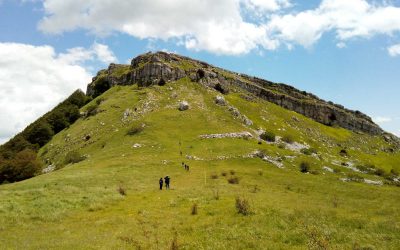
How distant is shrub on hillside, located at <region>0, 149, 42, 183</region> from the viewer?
7375 centimetres

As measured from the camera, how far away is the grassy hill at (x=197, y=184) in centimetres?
2439

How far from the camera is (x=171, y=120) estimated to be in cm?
9788

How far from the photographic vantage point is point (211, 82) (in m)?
129

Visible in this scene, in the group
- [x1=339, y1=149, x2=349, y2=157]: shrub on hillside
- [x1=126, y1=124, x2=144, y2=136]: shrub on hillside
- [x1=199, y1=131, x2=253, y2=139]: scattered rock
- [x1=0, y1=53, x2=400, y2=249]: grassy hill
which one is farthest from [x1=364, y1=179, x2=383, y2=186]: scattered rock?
[x1=126, y1=124, x2=144, y2=136]: shrub on hillside

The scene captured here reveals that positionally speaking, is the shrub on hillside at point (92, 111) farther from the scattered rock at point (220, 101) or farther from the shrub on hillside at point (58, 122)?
the scattered rock at point (220, 101)

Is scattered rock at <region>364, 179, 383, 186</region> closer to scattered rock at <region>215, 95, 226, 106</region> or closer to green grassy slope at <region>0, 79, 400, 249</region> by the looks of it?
green grassy slope at <region>0, 79, 400, 249</region>

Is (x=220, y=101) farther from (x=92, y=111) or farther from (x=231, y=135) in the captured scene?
(x=92, y=111)

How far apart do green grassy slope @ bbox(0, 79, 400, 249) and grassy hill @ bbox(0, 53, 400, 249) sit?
0.17 meters

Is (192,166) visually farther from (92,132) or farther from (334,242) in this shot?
(334,242)

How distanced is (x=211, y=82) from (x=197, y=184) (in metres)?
78.8

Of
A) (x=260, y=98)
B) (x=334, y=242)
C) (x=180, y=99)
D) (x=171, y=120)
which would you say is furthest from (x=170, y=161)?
(x=260, y=98)

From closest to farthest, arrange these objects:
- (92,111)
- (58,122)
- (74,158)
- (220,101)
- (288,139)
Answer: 1. (74,158)
2. (288,139)
3. (220,101)
4. (92,111)
5. (58,122)

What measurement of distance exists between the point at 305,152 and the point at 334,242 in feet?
236

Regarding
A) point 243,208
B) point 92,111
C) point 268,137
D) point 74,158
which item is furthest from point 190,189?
point 92,111
